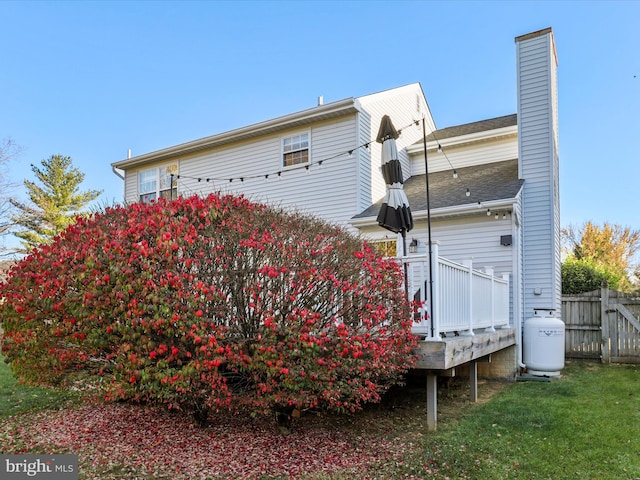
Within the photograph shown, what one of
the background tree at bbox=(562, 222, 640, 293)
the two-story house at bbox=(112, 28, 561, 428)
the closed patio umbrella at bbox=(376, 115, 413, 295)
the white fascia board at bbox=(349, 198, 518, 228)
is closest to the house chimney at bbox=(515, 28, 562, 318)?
the two-story house at bbox=(112, 28, 561, 428)

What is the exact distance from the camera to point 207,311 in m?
3.58

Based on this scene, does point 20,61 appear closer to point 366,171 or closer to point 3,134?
point 3,134

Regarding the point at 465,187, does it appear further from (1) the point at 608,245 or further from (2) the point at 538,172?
(1) the point at 608,245

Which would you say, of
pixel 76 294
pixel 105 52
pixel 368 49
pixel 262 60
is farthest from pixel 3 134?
pixel 76 294

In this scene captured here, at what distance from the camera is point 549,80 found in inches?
333

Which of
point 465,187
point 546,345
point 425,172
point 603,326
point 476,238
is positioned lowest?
point 546,345

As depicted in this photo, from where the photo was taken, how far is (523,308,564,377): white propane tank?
24.8 feet

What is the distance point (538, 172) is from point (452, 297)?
4958mm

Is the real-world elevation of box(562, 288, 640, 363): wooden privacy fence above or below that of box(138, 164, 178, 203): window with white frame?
below

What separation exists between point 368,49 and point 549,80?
6.82m

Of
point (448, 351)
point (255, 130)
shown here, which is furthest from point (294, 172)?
point (448, 351)

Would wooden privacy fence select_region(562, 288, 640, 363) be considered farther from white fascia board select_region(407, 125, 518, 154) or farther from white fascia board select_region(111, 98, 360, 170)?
white fascia board select_region(111, 98, 360, 170)

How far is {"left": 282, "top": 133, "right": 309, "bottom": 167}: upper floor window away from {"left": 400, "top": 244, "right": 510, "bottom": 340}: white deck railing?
5025 mm

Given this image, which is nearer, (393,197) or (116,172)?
(393,197)
